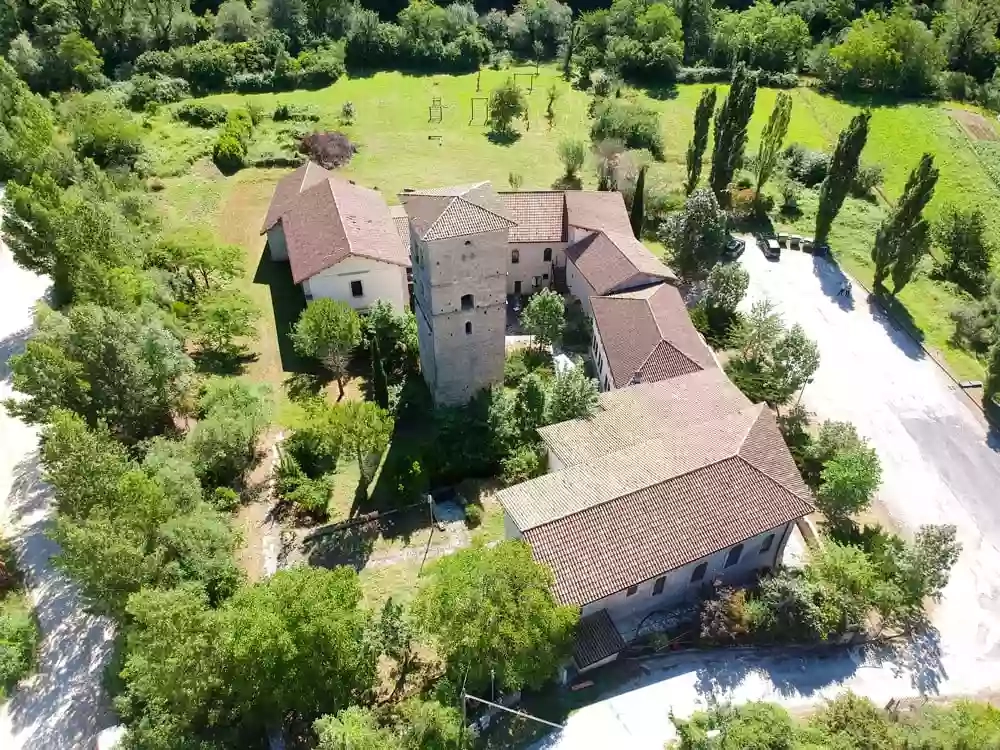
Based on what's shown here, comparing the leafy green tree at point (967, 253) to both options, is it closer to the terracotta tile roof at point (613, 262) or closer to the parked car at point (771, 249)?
the parked car at point (771, 249)

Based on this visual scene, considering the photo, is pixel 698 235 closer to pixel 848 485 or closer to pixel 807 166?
pixel 848 485

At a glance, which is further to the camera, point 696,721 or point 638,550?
point 638,550

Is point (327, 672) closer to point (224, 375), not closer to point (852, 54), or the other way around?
point (224, 375)

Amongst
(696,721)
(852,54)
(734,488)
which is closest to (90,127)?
(734,488)

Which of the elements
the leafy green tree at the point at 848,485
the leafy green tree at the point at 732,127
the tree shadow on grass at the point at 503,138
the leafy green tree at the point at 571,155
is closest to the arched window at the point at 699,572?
the leafy green tree at the point at 848,485

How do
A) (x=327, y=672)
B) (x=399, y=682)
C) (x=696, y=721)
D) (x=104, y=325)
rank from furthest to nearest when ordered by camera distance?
1. (x=104, y=325)
2. (x=399, y=682)
3. (x=696, y=721)
4. (x=327, y=672)

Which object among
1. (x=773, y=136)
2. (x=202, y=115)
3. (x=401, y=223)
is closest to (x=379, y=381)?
(x=401, y=223)

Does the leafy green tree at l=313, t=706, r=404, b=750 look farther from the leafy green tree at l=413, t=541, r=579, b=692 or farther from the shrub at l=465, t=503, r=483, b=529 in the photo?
the shrub at l=465, t=503, r=483, b=529
